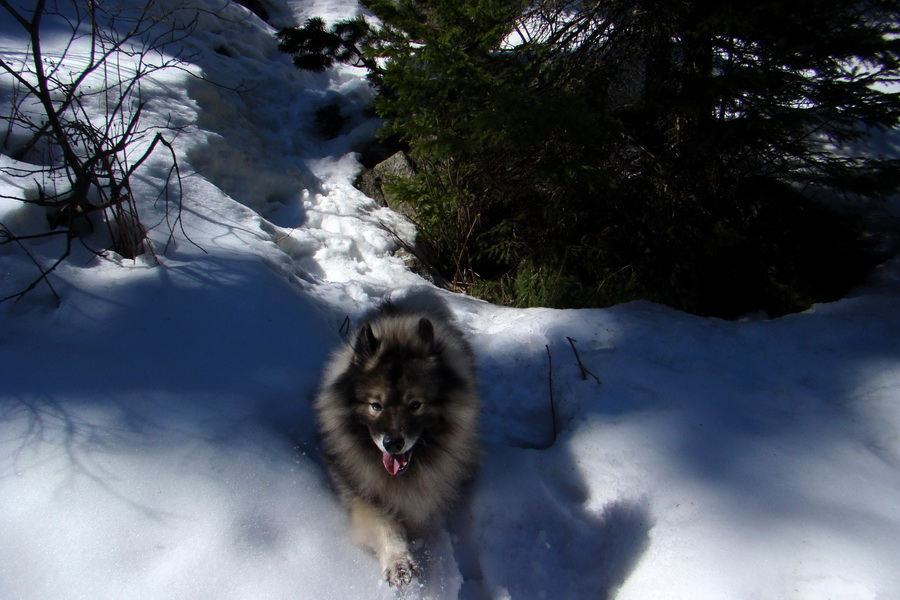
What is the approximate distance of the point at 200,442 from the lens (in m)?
2.11

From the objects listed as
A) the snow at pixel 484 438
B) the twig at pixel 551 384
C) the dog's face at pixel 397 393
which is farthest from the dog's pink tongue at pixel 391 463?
the twig at pixel 551 384

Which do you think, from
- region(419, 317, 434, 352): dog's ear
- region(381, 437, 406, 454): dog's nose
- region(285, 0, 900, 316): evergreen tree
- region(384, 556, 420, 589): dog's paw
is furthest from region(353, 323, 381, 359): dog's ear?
region(285, 0, 900, 316): evergreen tree

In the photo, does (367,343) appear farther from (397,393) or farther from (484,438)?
(484,438)

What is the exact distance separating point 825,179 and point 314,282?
4.61 m

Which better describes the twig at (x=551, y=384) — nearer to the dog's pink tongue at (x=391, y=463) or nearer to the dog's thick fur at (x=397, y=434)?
the dog's thick fur at (x=397, y=434)

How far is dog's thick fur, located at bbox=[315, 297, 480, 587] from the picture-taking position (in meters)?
2.10

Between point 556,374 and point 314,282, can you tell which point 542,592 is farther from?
point 314,282

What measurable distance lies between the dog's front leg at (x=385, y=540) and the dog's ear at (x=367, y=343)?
685 millimetres

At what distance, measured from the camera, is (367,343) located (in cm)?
225

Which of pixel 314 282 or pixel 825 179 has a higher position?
pixel 825 179

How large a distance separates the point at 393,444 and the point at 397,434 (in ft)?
0.15

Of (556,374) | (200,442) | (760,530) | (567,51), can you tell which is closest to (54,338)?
(200,442)

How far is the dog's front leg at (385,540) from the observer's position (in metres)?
2.03

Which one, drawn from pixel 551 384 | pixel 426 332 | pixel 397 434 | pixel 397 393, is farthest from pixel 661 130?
pixel 397 434
